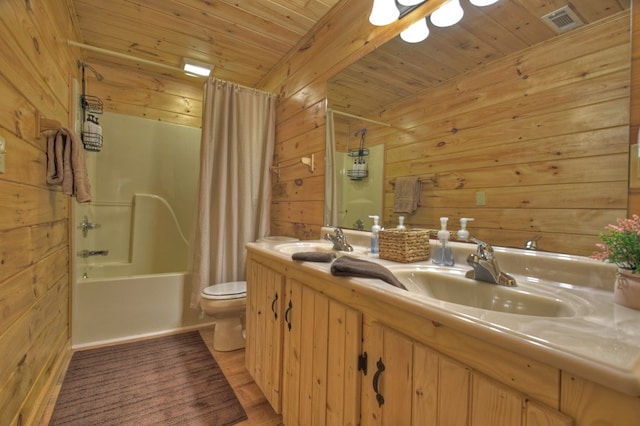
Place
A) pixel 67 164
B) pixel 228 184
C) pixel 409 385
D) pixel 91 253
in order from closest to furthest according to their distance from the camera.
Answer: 1. pixel 409 385
2. pixel 67 164
3. pixel 228 184
4. pixel 91 253

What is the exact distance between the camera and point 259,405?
1465 millimetres

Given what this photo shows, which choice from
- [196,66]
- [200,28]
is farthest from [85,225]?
[200,28]

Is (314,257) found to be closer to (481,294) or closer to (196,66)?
(481,294)

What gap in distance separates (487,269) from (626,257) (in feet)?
0.97

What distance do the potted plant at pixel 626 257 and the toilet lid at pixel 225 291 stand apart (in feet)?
6.07

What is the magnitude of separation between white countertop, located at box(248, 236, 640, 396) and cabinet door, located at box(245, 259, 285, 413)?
1.53 feet

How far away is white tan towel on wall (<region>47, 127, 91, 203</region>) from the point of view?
1.45 m

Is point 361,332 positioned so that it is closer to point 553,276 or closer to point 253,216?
point 553,276

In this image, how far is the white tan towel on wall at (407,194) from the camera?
1.37m

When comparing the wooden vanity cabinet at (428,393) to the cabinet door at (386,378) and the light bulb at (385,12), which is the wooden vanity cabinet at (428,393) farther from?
the light bulb at (385,12)

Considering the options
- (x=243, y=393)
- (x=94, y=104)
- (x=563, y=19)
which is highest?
(x=94, y=104)

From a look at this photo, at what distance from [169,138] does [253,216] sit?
1377 mm

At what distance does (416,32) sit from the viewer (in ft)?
4.53

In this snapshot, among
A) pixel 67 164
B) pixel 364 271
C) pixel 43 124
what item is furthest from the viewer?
pixel 67 164
